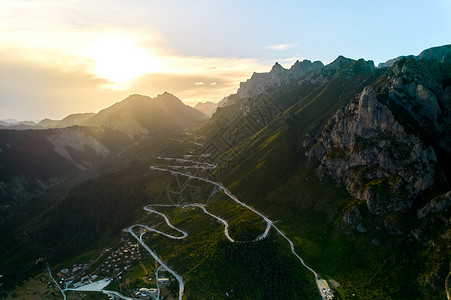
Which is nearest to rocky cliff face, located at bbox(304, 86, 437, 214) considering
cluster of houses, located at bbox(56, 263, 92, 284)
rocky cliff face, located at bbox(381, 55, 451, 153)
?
rocky cliff face, located at bbox(381, 55, 451, 153)

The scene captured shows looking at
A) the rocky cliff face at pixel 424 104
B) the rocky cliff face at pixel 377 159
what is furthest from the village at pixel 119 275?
the rocky cliff face at pixel 424 104

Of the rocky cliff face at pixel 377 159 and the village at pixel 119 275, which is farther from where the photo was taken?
the rocky cliff face at pixel 377 159

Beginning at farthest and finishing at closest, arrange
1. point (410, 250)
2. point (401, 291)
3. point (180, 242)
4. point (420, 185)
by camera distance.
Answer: point (180, 242) → point (420, 185) → point (410, 250) → point (401, 291)

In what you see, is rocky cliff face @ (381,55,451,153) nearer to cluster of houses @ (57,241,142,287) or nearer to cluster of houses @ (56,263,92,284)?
cluster of houses @ (57,241,142,287)

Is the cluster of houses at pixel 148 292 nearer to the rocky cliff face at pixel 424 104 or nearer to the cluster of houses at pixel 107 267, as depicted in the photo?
the cluster of houses at pixel 107 267

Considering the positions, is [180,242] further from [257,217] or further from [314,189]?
[314,189]

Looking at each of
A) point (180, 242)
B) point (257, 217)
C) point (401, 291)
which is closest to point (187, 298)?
point (180, 242)

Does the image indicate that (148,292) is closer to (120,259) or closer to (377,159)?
(120,259)
